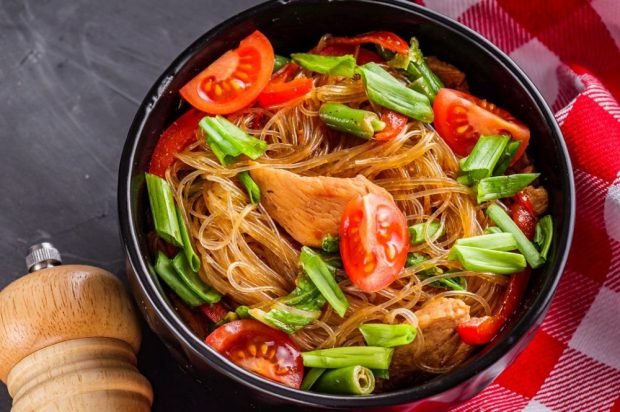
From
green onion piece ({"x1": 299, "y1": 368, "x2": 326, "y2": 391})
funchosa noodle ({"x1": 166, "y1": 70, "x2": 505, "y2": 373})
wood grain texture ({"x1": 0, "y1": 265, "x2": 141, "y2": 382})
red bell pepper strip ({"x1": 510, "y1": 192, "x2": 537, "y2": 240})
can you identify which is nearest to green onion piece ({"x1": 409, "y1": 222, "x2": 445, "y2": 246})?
→ funchosa noodle ({"x1": 166, "y1": 70, "x2": 505, "y2": 373})

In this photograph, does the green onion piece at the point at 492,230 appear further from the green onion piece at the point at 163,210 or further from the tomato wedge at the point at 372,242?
the green onion piece at the point at 163,210

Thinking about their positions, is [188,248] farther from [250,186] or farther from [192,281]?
[250,186]

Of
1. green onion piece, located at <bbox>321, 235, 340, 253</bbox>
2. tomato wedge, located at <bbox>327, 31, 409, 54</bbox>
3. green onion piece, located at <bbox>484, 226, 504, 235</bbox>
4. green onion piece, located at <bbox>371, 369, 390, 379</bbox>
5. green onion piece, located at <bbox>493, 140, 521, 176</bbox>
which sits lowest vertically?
green onion piece, located at <bbox>371, 369, 390, 379</bbox>

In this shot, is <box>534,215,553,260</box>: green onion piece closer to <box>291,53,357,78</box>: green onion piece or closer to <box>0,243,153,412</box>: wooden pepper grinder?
<box>291,53,357,78</box>: green onion piece

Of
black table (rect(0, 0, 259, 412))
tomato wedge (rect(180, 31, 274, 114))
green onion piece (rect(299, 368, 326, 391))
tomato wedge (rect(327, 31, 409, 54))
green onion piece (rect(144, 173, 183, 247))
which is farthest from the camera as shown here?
black table (rect(0, 0, 259, 412))

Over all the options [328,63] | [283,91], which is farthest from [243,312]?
[328,63]

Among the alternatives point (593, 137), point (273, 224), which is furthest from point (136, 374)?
point (593, 137)

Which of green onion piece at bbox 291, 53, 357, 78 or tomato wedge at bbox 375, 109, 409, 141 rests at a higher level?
green onion piece at bbox 291, 53, 357, 78
